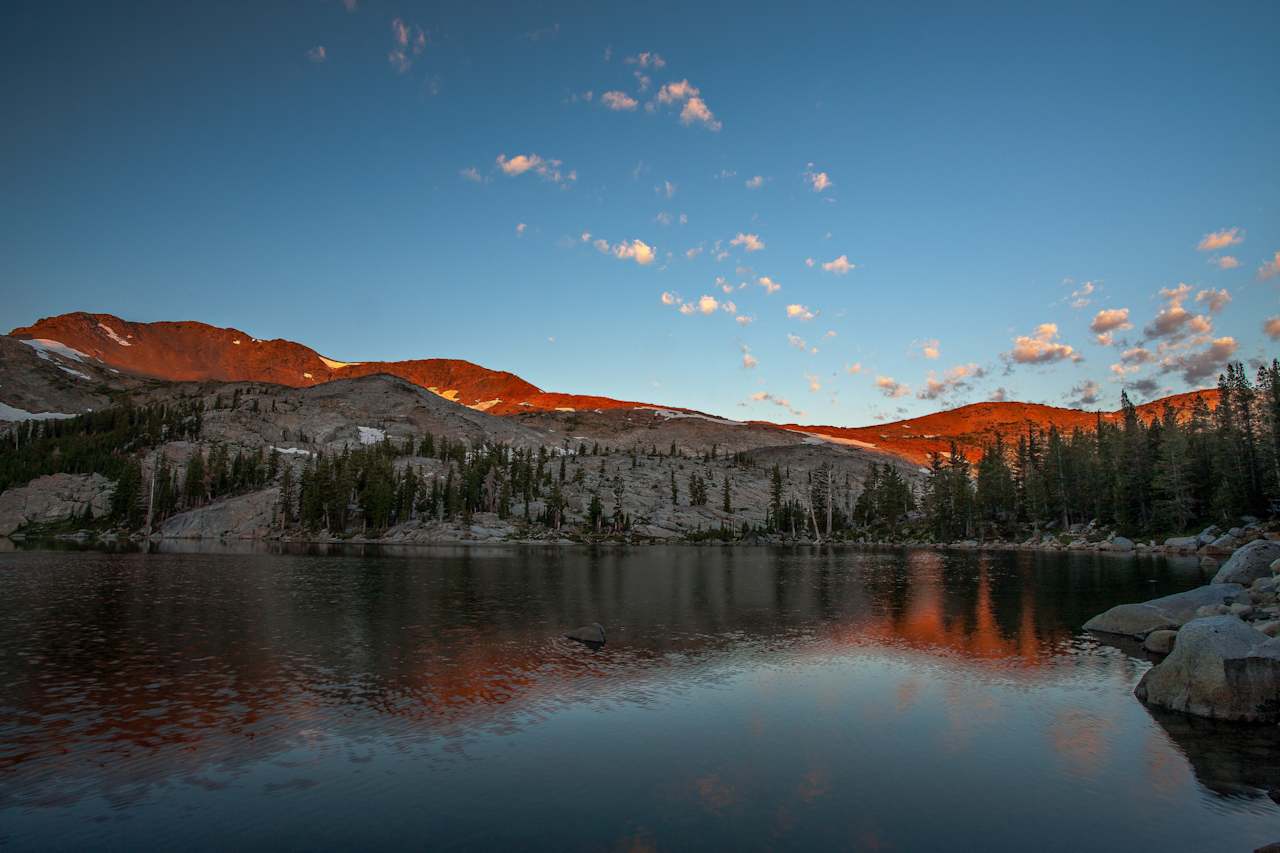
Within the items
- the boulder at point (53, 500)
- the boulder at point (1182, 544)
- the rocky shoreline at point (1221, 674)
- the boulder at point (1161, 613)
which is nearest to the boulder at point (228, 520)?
the boulder at point (53, 500)

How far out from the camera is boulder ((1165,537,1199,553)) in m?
93.2

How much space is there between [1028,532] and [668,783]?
495ft

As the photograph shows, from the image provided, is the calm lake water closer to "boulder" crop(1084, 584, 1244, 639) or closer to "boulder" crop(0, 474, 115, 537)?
"boulder" crop(1084, 584, 1244, 639)

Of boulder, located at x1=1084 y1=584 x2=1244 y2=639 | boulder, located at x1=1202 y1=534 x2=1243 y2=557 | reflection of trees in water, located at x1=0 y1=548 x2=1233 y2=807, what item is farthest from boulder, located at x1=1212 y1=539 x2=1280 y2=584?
boulder, located at x1=1202 y1=534 x2=1243 y2=557

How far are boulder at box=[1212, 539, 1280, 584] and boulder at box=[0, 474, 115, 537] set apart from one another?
737ft

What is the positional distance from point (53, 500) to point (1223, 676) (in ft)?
789

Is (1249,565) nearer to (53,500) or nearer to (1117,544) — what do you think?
(1117,544)

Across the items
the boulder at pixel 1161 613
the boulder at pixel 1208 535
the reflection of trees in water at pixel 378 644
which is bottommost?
the reflection of trees in water at pixel 378 644

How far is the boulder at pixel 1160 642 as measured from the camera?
33.8m

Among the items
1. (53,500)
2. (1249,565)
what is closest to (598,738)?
A: (1249,565)

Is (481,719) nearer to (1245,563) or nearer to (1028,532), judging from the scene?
(1245,563)

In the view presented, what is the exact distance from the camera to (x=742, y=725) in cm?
2219

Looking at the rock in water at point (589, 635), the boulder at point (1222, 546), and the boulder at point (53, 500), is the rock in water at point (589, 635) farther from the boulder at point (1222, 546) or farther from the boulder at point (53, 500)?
the boulder at point (53, 500)

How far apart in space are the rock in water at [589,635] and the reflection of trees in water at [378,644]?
49.6 inches
